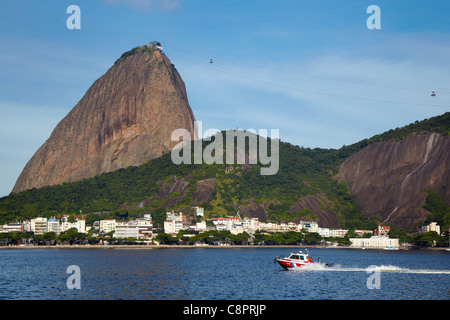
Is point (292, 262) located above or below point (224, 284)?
above

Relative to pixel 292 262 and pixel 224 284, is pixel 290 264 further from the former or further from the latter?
pixel 224 284

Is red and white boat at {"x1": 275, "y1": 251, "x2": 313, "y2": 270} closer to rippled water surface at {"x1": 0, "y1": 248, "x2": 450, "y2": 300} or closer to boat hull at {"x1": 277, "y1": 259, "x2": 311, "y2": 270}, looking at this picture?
boat hull at {"x1": 277, "y1": 259, "x2": 311, "y2": 270}

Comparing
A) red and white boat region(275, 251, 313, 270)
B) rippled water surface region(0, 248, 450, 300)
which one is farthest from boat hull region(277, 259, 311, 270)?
rippled water surface region(0, 248, 450, 300)

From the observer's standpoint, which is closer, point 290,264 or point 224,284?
point 224,284

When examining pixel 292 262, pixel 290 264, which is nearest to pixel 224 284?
pixel 290 264

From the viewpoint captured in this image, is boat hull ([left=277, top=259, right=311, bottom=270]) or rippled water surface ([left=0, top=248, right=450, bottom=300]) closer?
rippled water surface ([left=0, top=248, right=450, bottom=300])

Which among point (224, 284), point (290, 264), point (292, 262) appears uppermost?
point (292, 262)

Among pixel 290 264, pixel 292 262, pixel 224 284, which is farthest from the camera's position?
pixel 292 262

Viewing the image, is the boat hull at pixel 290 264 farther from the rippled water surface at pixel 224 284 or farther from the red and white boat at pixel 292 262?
the rippled water surface at pixel 224 284

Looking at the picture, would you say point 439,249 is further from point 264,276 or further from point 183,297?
point 183,297

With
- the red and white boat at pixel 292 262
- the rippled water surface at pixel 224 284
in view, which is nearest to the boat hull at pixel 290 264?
the red and white boat at pixel 292 262
